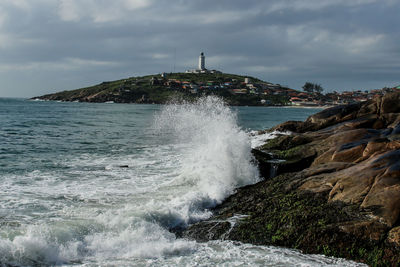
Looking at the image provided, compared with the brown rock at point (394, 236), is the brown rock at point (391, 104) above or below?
above

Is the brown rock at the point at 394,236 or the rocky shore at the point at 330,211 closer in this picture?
the brown rock at the point at 394,236

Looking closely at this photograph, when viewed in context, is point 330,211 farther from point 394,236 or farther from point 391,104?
point 391,104

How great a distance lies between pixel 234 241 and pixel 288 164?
6.40 meters

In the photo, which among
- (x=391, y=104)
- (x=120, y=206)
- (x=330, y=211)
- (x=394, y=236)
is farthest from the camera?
(x=391, y=104)

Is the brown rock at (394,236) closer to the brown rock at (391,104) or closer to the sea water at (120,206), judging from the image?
the sea water at (120,206)

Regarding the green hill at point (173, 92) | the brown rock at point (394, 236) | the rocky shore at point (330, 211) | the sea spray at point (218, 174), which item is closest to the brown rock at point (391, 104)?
the rocky shore at point (330, 211)

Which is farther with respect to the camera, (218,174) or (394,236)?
(218,174)

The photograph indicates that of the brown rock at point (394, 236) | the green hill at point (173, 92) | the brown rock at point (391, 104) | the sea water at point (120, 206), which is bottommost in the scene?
the sea water at point (120, 206)

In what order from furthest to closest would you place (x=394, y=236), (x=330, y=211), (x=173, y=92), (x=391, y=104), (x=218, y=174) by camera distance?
1. (x=173, y=92)
2. (x=391, y=104)
3. (x=218, y=174)
4. (x=330, y=211)
5. (x=394, y=236)

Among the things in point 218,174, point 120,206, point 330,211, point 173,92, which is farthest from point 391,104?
point 173,92

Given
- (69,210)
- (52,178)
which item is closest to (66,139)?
(52,178)

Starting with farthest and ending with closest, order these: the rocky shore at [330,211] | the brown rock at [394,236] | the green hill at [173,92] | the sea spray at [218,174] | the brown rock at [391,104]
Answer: the green hill at [173,92] → the brown rock at [391,104] → the sea spray at [218,174] → the rocky shore at [330,211] → the brown rock at [394,236]

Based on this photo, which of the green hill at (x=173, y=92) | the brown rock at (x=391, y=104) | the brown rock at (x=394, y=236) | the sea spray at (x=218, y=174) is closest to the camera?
the brown rock at (x=394, y=236)

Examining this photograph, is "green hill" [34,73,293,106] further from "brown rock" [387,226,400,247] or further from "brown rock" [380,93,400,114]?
"brown rock" [387,226,400,247]
